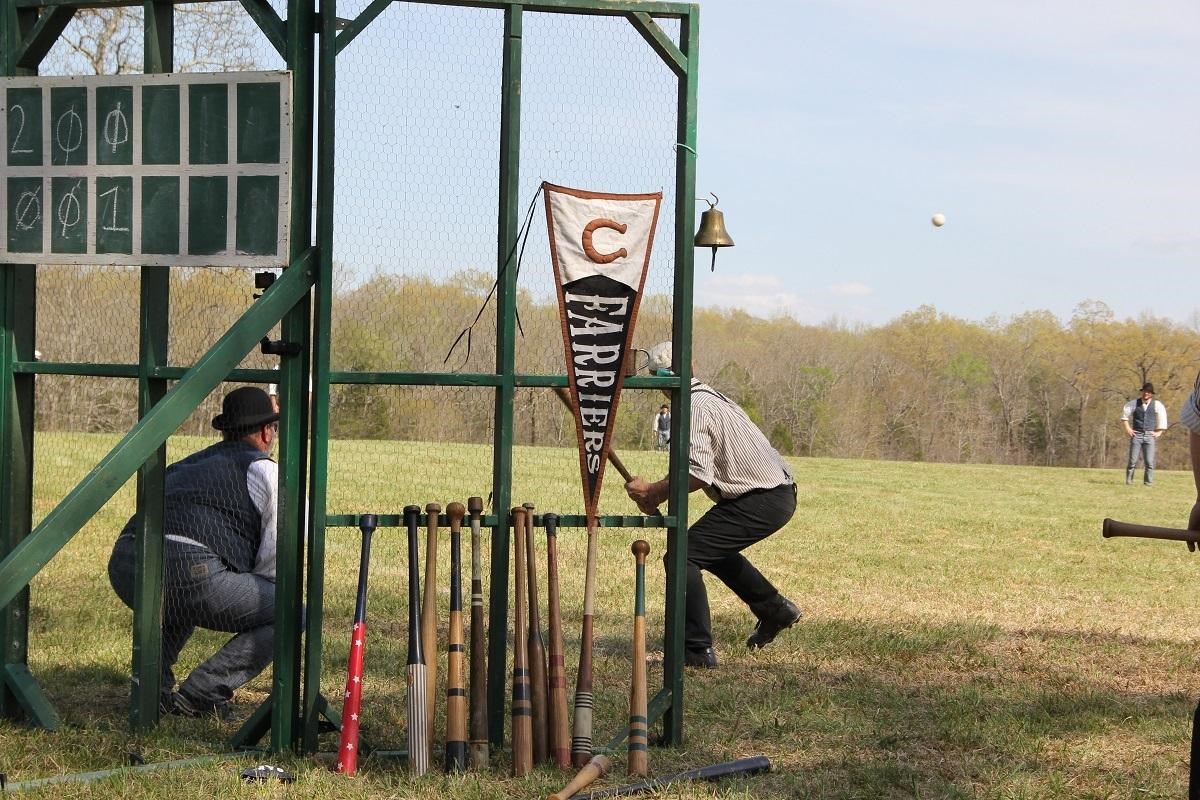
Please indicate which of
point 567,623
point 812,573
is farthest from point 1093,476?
point 567,623

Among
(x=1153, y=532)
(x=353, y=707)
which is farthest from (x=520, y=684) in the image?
(x=1153, y=532)

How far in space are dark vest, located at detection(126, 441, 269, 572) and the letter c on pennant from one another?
1.86 meters

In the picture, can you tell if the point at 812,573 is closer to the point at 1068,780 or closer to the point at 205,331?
the point at 1068,780

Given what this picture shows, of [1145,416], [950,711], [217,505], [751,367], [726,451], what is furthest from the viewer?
[751,367]

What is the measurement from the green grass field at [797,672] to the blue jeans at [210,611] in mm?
216

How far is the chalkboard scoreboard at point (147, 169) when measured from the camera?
5.29 m

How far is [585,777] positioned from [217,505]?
2.22m

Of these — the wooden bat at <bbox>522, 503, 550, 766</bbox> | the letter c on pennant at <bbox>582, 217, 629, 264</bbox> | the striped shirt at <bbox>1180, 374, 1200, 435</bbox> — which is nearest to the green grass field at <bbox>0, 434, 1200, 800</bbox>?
the wooden bat at <bbox>522, 503, 550, 766</bbox>

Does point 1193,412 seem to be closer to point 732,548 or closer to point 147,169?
point 732,548

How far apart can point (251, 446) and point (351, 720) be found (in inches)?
63.9

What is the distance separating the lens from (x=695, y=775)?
5.12 m

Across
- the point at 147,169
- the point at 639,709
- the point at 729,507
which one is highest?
the point at 147,169

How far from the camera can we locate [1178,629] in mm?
9258

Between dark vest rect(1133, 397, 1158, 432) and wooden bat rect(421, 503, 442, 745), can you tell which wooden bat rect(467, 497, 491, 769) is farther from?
dark vest rect(1133, 397, 1158, 432)
